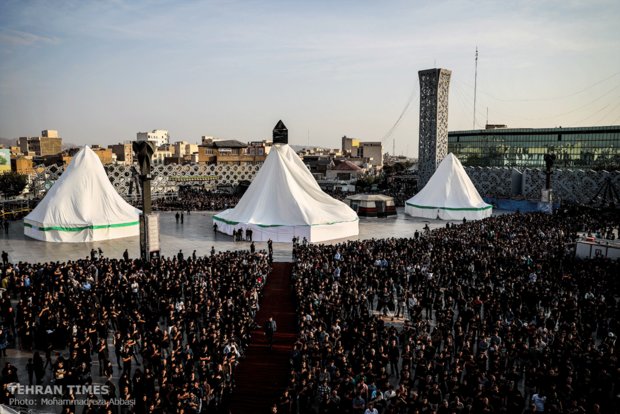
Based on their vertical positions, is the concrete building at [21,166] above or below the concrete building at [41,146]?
below

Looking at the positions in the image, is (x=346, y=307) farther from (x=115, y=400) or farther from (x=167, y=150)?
(x=167, y=150)

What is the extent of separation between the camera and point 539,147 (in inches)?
3100

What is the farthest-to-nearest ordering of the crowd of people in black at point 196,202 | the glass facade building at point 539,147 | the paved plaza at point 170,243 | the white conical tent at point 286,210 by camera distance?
1. the glass facade building at point 539,147
2. the crowd of people in black at point 196,202
3. the white conical tent at point 286,210
4. the paved plaza at point 170,243

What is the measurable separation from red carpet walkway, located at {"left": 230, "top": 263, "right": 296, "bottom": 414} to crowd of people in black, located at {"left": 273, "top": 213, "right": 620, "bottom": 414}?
2.99ft

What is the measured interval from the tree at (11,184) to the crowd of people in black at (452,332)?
44.1 metres

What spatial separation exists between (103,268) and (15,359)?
580cm

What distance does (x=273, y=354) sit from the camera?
13297 millimetres

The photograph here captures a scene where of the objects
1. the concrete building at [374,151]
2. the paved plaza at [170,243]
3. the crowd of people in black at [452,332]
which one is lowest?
the paved plaza at [170,243]

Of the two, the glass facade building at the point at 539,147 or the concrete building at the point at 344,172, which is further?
the concrete building at the point at 344,172

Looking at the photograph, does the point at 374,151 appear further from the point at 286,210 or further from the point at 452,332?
the point at 452,332

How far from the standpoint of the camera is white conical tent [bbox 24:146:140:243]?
2925cm

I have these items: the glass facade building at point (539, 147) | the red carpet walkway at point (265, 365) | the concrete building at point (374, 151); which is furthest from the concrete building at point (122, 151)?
the red carpet walkway at point (265, 365)

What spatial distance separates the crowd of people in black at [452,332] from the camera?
374 inches

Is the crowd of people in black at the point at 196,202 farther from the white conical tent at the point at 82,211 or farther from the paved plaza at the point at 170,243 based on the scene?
the white conical tent at the point at 82,211
